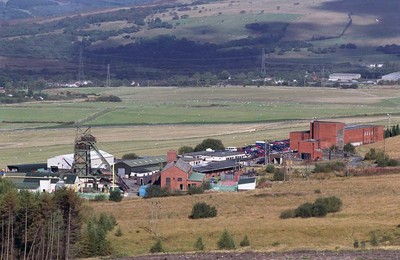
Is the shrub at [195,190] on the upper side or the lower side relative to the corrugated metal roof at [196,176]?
lower

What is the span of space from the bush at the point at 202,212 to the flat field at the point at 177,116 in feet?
52.4

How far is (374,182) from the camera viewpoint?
104ft

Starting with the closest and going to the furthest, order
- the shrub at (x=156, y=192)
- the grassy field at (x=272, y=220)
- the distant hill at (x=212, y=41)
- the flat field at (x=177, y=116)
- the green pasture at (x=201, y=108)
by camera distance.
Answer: the grassy field at (x=272, y=220), the shrub at (x=156, y=192), the flat field at (x=177, y=116), the green pasture at (x=201, y=108), the distant hill at (x=212, y=41)

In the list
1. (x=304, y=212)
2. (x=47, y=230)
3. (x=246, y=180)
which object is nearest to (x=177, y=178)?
(x=246, y=180)

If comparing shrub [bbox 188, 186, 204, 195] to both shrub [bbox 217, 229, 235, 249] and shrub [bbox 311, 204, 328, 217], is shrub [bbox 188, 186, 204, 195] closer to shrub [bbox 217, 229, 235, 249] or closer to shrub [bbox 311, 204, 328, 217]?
shrub [bbox 311, 204, 328, 217]

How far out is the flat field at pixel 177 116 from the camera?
49281 mm

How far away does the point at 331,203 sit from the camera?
1035 inches

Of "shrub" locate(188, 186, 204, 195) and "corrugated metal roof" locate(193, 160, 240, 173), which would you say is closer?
"shrub" locate(188, 186, 204, 195)

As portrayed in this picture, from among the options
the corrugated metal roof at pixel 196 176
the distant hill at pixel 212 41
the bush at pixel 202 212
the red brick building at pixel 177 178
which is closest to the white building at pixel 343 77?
the distant hill at pixel 212 41

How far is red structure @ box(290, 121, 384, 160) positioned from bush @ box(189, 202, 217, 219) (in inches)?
584

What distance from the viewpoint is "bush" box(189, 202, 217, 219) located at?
26250 mm

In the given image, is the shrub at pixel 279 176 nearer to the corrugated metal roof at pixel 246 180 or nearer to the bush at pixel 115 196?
the corrugated metal roof at pixel 246 180

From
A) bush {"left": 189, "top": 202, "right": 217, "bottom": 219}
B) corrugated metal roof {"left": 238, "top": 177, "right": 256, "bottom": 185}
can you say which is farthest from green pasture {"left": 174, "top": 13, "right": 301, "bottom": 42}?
bush {"left": 189, "top": 202, "right": 217, "bottom": 219}

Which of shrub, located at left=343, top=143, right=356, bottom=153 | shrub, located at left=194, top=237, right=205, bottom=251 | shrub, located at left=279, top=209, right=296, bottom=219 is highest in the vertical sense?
shrub, located at left=343, top=143, right=356, bottom=153
